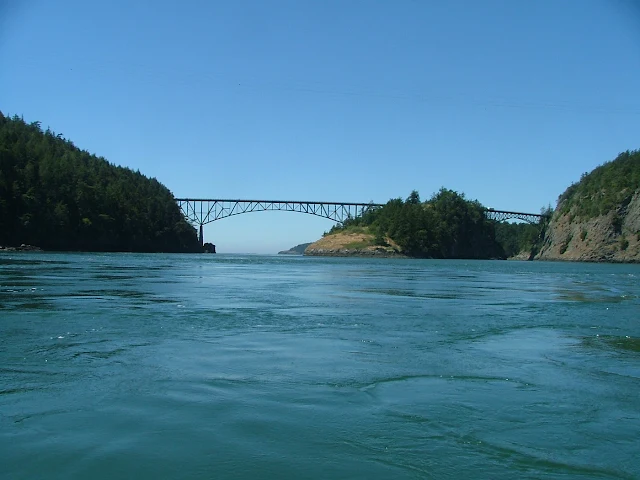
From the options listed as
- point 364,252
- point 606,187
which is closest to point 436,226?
point 364,252

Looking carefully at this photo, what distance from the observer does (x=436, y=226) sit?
17300cm

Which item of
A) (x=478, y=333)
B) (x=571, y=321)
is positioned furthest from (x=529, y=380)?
(x=571, y=321)

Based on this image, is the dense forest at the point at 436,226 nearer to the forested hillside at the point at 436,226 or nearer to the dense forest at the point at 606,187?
the forested hillside at the point at 436,226

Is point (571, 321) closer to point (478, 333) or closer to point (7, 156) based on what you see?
point (478, 333)

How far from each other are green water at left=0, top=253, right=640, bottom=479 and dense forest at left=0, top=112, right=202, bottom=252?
10141 centimetres

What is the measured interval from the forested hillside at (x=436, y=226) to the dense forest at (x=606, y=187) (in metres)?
28.5

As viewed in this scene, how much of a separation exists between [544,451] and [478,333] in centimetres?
902

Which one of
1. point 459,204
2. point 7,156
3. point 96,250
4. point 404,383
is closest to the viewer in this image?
point 404,383

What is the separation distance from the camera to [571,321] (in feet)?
62.3

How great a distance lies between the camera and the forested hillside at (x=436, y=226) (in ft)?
534

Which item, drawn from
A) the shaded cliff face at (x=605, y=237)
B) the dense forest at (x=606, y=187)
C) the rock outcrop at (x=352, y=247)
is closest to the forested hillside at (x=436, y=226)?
the rock outcrop at (x=352, y=247)

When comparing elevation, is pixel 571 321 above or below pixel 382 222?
below

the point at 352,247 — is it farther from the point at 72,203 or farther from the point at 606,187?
the point at 72,203

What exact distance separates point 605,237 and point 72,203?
118233 mm
